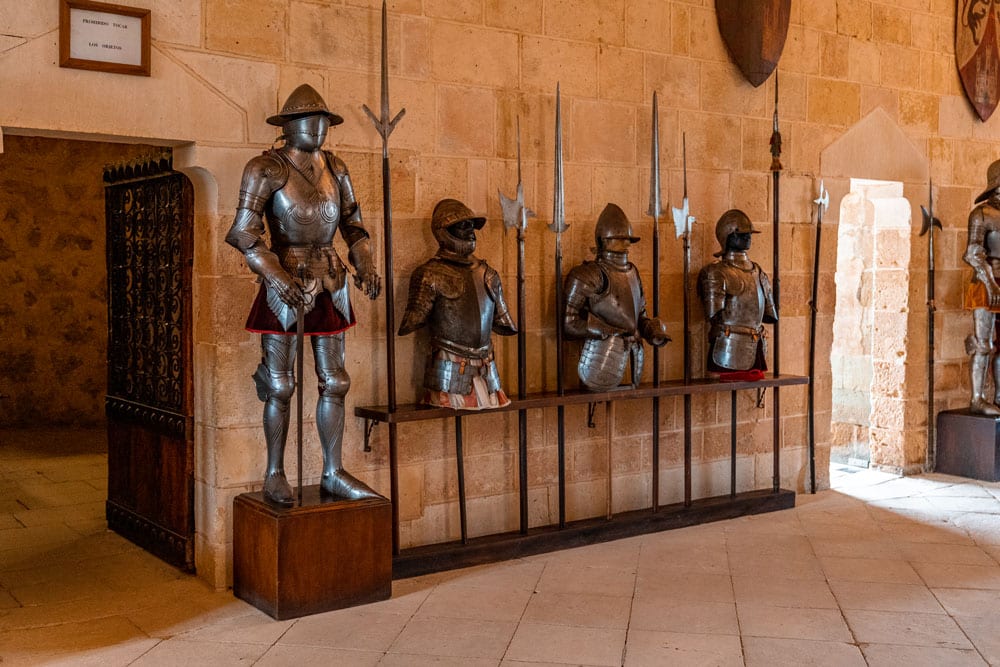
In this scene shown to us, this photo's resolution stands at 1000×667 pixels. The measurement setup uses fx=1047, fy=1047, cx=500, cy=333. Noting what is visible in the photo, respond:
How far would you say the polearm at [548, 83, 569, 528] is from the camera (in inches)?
164

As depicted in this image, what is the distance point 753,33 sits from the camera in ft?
16.0

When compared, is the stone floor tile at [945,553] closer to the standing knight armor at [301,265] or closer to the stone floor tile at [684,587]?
the stone floor tile at [684,587]

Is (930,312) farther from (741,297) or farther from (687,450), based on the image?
(687,450)

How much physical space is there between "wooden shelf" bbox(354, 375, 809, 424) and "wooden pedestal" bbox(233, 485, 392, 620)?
0.39m

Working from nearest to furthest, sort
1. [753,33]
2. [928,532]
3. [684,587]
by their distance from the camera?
[684,587], [928,532], [753,33]

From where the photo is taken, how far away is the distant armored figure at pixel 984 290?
555 cm

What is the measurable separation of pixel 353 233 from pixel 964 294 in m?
4.05

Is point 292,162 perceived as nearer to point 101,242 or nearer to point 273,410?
point 273,410

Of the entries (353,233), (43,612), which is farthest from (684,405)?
(43,612)

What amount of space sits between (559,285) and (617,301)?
25 centimetres

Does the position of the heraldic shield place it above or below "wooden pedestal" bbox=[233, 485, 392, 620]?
above

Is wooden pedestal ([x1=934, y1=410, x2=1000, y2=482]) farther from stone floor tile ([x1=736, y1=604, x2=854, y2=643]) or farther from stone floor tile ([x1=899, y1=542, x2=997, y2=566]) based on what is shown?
stone floor tile ([x1=736, y1=604, x2=854, y2=643])

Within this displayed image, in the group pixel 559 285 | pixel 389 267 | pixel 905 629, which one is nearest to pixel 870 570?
pixel 905 629

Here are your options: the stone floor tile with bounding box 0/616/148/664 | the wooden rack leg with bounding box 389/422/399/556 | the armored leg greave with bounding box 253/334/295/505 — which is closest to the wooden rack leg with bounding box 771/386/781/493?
the wooden rack leg with bounding box 389/422/399/556
